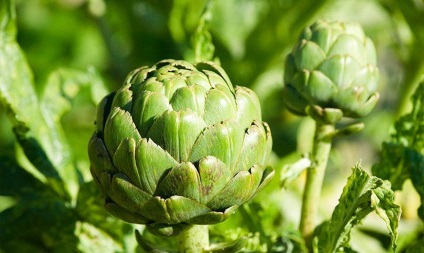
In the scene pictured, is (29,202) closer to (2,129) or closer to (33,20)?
(2,129)

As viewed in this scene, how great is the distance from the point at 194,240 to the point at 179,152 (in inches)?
5.9

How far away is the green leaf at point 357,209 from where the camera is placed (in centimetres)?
72

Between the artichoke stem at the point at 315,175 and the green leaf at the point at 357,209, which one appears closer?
the green leaf at the point at 357,209

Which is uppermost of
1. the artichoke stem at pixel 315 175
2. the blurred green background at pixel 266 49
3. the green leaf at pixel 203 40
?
the green leaf at pixel 203 40

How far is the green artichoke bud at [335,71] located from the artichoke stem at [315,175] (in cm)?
4

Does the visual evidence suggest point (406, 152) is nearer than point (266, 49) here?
Yes

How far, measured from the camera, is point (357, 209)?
2.56 ft

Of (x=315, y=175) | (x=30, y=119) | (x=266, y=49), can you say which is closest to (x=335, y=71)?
(x=315, y=175)

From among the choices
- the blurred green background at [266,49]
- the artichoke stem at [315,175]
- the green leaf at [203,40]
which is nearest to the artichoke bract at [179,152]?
the artichoke stem at [315,175]

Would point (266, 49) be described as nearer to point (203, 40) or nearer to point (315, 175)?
point (203, 40)

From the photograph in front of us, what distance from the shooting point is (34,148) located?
1042 mm

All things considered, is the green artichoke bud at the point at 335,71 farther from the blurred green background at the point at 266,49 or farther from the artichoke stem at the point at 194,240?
the blurred green background at the point at 266,49

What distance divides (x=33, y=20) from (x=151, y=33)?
0.53m

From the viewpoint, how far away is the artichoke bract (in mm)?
693
